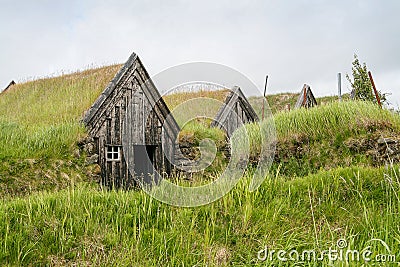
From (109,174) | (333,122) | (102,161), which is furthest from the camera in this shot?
(109,174)

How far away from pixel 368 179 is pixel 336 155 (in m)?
2.22

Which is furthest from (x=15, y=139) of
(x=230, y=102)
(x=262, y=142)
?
(x=230, y=102)

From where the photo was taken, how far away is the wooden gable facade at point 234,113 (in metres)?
12.4

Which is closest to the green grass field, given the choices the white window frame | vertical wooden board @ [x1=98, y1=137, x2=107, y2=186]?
vertical wooden board @ [x1=98, y1=137, x2=107, y2=186]

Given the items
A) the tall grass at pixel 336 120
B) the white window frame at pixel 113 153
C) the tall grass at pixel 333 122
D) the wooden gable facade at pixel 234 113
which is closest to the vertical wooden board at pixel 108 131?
the white window frame at pixel 113 153

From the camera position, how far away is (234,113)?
12.8 meters

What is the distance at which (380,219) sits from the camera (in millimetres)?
4258

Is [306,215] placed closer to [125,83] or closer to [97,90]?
[125,83]

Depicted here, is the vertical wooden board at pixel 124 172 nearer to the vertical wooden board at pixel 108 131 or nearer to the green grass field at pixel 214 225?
the vertical wooden board at pixel 108 131

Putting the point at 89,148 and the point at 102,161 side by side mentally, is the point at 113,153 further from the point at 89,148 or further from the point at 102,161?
the point at 89,148

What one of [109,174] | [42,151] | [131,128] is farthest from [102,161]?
[42,151]

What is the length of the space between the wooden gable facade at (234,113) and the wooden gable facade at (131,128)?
160 cm

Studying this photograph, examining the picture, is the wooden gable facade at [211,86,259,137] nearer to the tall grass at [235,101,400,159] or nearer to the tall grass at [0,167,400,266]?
the tall grass at [235,101,400,159]

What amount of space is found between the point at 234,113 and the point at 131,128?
368 centimetres
